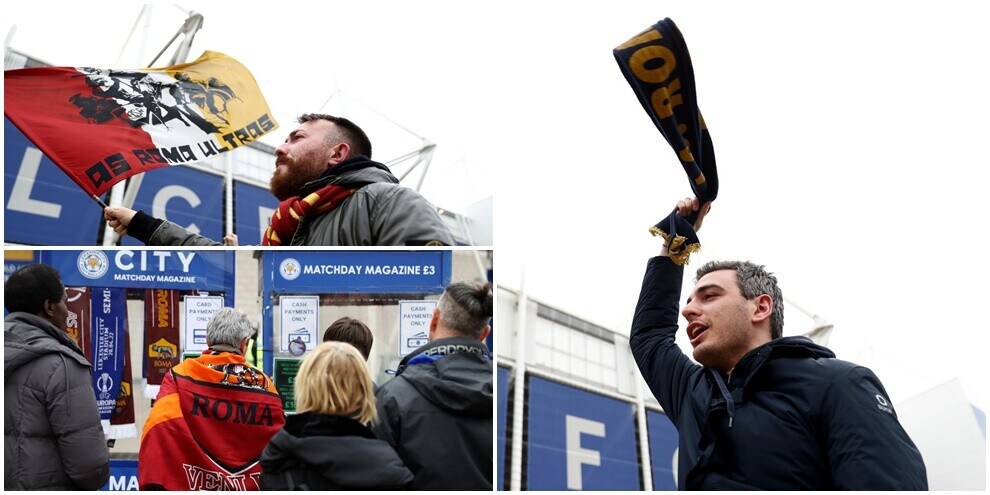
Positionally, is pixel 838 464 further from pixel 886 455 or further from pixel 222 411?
pixel 222 411

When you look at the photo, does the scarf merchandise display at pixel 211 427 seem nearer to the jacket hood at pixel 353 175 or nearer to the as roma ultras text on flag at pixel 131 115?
the jacket hood at pixel 353 175

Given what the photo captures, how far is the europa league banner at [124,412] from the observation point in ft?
15.4

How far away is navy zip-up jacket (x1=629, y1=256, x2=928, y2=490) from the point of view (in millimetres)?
3037

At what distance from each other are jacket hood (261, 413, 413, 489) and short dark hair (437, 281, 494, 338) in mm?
793

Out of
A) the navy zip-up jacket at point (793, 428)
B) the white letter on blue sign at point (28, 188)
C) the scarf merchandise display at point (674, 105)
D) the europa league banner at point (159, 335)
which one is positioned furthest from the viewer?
the white letter on blue sign at point (28, 188)

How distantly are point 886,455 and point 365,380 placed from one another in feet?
6.37

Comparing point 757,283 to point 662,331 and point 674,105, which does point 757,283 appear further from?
point 674,105

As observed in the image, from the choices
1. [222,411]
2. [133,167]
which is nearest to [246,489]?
[222,411]

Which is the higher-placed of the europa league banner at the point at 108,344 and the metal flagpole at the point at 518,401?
the europa league banner at the point at 108,344

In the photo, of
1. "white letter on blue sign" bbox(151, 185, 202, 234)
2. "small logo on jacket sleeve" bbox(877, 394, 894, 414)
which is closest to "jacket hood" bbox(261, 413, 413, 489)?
"small logo on jacket sleeve" bbox(877, 394, 894, 414)

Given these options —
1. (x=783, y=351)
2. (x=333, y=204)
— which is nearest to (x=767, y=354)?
(x=783, y=351)

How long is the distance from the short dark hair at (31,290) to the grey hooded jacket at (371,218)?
1260 millimetres

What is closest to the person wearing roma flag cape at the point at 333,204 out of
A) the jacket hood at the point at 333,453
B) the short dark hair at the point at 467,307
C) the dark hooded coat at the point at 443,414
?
the short dark hair at the point at 467,307

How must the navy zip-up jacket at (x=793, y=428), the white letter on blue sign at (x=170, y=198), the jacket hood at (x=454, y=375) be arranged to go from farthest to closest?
the white letter on blue sign at (x=170, y=198), the jacket hood at (x=454, y=375), the navy zip-up jacket at (x=793, y=428)
